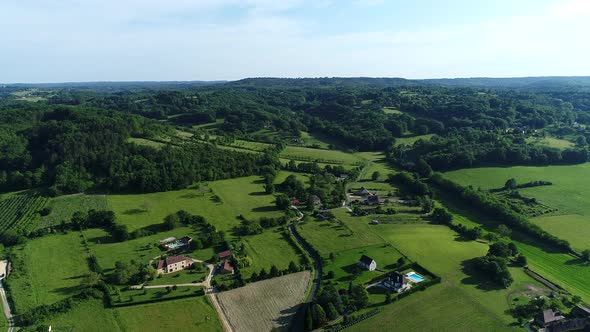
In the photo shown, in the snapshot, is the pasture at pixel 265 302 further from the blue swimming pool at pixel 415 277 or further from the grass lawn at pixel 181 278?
the blue swimming pool at pixel 415 277

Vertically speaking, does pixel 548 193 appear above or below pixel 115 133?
below

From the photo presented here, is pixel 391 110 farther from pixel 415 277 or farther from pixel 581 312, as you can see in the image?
pixel 581 312

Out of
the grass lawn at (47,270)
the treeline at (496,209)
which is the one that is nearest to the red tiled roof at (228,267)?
the grass lawn at (47,270)

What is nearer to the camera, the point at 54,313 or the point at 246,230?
the point at 54,313

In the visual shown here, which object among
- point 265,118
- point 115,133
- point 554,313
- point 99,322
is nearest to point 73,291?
point 99,322

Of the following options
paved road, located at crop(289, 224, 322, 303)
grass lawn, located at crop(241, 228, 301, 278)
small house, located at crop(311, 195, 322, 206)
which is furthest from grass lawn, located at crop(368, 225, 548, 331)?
grass lawn, located at crop(241, 228, 301, 278)

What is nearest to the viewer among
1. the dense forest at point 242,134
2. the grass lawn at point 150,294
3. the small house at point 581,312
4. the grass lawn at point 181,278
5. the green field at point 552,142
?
the small house at point 581,312

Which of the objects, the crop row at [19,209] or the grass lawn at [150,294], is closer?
the grass lawn at [150,294]

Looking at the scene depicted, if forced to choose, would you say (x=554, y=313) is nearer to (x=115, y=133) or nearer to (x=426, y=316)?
(x=426, y=316)
